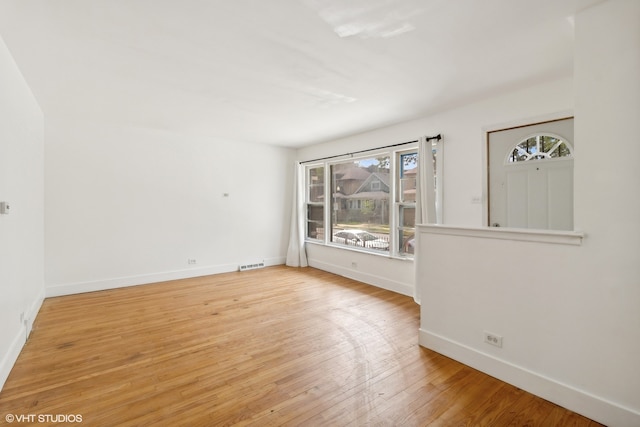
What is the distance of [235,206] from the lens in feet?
18.7

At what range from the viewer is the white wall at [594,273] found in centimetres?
169

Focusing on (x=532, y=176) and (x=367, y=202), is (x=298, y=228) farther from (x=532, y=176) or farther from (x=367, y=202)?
(x=532, y=176)

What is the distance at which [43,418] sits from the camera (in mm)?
1771

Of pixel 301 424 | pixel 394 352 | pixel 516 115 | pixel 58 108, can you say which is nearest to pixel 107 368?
pixel 301 424

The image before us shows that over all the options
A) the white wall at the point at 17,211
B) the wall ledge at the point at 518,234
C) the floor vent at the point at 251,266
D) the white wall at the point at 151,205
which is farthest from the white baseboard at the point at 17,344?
the wall ledge at the point at 518,234

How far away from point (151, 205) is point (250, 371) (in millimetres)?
3657

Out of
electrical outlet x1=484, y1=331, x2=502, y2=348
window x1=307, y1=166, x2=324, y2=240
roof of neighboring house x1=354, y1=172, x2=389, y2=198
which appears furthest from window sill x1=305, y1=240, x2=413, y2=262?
electrical outlet x1=484, y1=331, x2=502, y2=348

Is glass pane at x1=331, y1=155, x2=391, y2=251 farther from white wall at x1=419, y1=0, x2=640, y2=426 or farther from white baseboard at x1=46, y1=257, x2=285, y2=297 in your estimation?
white wall at x1=419, y1=0, x2=640, y2=426

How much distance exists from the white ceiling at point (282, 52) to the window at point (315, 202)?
2.38 meters

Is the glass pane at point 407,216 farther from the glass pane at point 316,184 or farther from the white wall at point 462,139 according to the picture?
the glass pane at point 316,184

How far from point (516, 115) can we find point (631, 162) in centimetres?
170

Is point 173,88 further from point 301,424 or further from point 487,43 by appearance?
point 301,424

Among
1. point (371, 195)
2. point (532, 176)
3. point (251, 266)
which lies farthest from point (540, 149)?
point (251, 266)

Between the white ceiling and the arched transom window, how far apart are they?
1.93 ft
